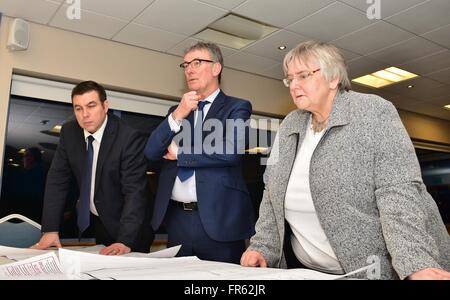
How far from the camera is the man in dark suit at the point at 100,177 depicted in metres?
1.66

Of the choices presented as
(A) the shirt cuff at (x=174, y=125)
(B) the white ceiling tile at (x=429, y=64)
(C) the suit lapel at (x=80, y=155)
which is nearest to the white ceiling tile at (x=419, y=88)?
(B) the white ceiling tile at (x=429, y=64)

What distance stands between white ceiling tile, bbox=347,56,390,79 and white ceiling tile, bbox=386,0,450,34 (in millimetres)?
718

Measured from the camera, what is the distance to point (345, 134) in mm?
1042

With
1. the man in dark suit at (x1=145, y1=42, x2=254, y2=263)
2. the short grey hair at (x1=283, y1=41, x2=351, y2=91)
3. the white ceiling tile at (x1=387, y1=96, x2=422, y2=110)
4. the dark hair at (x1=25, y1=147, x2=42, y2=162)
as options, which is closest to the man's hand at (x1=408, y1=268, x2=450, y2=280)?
the short grey hair at (x1=283, y1=41, x2=351, y2=91)

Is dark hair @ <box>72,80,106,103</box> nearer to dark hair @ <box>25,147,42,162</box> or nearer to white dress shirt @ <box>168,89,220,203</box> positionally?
white dress shirt @ <box>168,89,220,203</box>

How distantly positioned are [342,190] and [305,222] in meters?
0.17

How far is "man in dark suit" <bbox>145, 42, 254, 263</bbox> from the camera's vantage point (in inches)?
60.4

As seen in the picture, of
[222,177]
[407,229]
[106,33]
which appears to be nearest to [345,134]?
[407,229]

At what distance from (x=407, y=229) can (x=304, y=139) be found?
1.47ft

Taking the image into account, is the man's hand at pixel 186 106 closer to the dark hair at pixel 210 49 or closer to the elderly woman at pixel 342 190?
the dark hair at pixel 210 49

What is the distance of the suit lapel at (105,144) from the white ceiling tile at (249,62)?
2546mm

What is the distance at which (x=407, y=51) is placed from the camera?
13.5 ft

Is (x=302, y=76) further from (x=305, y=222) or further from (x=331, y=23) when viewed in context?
(x=331, y=23)

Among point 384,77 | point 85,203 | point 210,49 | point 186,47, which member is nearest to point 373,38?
point 384,77
